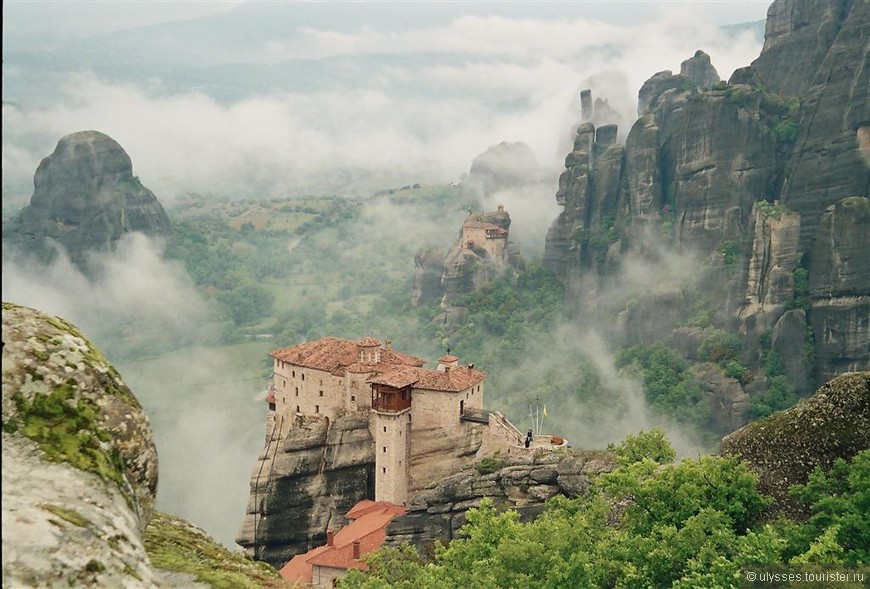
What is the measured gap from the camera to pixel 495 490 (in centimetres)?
5450

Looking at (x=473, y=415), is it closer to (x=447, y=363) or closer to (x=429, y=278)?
(x=447, y=363)

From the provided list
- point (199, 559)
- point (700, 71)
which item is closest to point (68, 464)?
A: point (199, 559)

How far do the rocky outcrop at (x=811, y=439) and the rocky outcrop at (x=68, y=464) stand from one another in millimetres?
24258

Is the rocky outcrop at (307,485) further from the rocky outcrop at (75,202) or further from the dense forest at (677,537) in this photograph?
the rocky outcrop at (75,202)

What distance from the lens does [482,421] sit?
62.3 meters

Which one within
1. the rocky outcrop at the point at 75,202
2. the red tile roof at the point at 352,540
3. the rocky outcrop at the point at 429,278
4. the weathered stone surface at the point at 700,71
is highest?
the weathered stone surface at the point at 700,71

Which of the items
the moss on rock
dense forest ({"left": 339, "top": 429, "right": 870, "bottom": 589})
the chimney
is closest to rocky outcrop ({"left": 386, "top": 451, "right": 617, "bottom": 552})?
the chimney

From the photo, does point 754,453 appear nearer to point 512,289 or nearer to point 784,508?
point 784,508

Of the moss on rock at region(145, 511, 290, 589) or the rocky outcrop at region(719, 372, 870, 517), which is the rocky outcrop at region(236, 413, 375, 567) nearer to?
the rocky outcrop at region(719, 372, 870, 517)

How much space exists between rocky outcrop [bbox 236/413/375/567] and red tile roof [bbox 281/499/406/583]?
191 centimetres

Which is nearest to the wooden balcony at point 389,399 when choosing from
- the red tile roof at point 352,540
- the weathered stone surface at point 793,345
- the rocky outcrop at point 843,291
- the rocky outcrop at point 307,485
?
the rocky outcrop at point 307,485

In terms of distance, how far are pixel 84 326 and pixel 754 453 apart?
184 m

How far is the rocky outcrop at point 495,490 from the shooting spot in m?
50.8

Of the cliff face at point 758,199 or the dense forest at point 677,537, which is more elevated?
the cliff face at point 758,199
